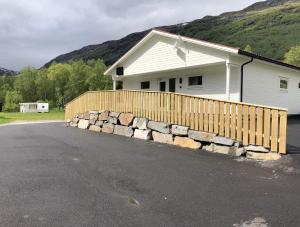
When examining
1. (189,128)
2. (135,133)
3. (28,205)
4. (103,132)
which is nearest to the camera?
(28,205)

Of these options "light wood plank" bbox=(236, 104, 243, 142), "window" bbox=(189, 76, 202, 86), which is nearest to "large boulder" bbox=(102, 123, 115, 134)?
"light wood plank" bbox=(236, 104, 243, 142)

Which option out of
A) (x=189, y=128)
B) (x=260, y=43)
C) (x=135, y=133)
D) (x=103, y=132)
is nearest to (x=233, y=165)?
(x=189, y=128)

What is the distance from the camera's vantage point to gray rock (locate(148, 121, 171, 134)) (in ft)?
34.6

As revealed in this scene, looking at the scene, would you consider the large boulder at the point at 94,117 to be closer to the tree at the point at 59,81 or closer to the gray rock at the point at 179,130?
the gray rock at the point at 179,130

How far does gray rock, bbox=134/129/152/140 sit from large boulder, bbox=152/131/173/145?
6.9 inches

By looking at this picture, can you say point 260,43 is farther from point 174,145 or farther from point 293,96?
point 174,145

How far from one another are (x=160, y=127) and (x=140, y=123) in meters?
1.24

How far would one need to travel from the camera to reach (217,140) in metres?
8.81

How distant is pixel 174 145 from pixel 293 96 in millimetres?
11885

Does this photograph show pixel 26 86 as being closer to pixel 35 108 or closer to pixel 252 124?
pixel 35 108

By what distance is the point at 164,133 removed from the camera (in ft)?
34.8

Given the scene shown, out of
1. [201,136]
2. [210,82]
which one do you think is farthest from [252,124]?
[210,82]

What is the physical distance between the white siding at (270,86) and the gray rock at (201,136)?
7151 millimetres

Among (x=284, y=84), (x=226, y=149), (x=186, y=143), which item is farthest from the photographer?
(x=284, y=84)
